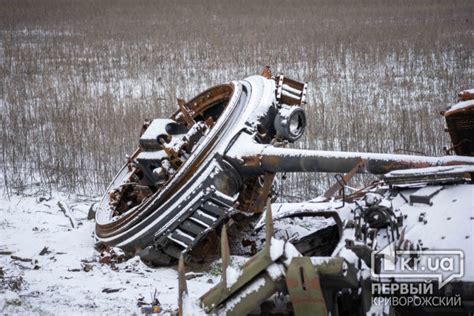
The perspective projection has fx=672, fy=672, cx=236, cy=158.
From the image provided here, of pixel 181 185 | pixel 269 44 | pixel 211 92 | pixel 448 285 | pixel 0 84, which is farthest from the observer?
pixel 269 44

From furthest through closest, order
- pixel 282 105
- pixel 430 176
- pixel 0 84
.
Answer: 1. pixel 0 84
2. pixel 282 105
3. pixel 430 176

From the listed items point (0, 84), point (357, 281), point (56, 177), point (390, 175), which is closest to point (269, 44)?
point (0, 84)

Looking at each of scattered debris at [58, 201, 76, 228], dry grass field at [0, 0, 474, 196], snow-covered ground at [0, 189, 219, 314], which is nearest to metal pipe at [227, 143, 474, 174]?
snow-covered ground at [0, 189, 219, 314]

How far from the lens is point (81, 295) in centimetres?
525

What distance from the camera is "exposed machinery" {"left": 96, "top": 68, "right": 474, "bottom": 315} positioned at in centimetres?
355

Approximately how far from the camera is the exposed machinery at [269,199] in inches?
140

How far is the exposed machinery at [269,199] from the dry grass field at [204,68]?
163 centimetres

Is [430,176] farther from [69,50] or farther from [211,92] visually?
[69,50]

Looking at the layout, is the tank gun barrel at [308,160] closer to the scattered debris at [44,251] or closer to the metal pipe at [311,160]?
the metal pipe at [311,160]

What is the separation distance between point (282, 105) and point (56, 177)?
11.0 ft

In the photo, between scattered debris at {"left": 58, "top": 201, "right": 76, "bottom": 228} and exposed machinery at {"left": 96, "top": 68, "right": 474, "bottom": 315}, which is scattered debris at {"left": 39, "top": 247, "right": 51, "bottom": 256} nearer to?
exposed machinery at {"left": 96, "top": 68, "right": 474, "bottom": 315}

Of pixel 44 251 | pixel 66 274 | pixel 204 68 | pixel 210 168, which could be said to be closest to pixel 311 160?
pixel 210 168

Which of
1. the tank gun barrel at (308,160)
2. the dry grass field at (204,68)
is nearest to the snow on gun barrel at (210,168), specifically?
the tank gun barrel at (308,160)

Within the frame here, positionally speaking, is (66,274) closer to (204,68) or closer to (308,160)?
(308,160)
